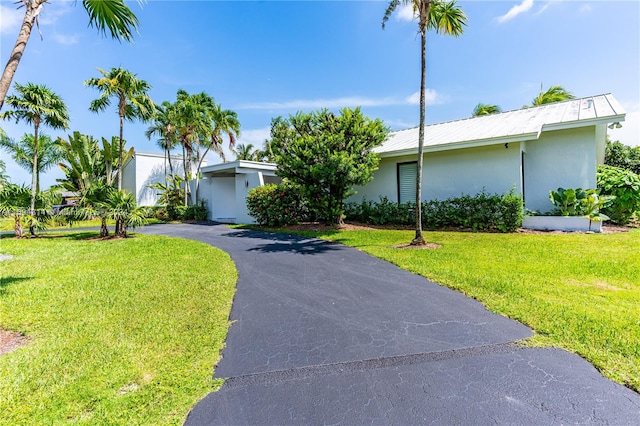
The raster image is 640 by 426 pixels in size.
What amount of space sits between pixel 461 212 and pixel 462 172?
1.97 meters

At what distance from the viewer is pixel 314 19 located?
439 inches

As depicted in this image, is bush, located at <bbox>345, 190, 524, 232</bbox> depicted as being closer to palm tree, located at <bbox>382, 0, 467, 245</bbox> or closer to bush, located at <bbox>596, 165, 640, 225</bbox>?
palm tree, located at <bbox>382, 0, 467, 245</bbox>

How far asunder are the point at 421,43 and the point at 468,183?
5.76m

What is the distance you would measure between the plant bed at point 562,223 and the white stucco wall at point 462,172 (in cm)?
128

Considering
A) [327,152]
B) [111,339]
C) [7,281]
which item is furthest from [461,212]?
[7,281]

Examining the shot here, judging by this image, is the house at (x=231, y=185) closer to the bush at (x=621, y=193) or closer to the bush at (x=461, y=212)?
the bush at (x=461, y=212)

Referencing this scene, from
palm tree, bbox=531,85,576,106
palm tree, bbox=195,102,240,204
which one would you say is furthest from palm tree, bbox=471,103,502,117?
palm tree, bbox=195,102,240,204

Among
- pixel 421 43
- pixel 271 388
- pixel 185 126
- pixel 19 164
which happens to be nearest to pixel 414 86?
pixel 421 43

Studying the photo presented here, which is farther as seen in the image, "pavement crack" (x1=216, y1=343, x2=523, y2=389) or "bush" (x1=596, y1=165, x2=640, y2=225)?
"bush" (x1=596, y1=165, x2=640, y2=225)

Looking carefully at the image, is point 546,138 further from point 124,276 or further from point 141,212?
point 141,212

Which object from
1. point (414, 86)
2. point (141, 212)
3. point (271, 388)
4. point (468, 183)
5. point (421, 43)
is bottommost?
point (271, 388)

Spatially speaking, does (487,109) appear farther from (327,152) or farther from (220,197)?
(220,197)

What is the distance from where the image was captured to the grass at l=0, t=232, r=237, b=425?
88.3 inches

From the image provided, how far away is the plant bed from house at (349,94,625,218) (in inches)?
51.9
